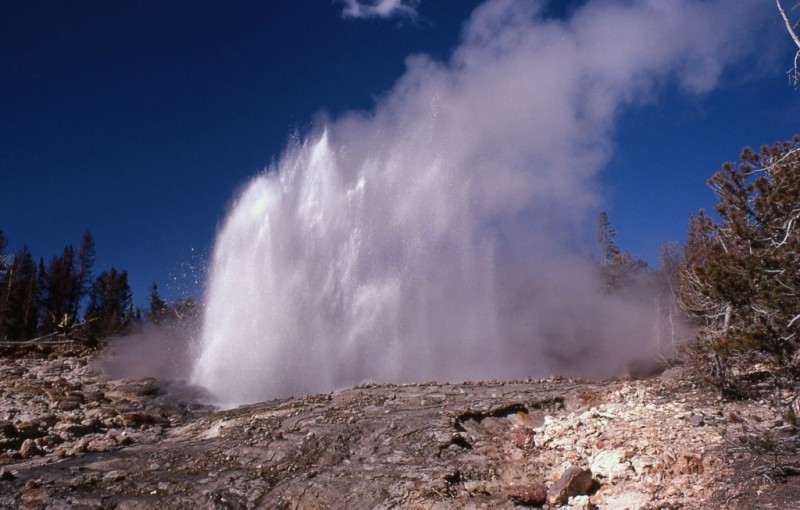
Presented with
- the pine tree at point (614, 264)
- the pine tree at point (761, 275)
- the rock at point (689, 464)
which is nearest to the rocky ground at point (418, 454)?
the rock at point (689, 464)

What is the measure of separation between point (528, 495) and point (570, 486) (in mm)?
490

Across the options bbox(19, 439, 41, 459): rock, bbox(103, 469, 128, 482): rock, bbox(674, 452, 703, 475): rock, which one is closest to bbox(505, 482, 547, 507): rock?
bbox(674, 452, 703, 475): rock

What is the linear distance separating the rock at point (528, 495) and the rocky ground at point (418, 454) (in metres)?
0.02

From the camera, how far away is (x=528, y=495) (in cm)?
612

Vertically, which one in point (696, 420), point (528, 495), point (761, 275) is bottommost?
point (528, 495)

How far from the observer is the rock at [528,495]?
6051 millimetres

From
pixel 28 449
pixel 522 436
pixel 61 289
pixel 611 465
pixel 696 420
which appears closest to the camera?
pixel 611 465

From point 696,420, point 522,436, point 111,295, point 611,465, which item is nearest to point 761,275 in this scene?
point 696,420

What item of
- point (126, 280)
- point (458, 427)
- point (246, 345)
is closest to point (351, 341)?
point (246, 345)

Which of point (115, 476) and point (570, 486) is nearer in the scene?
point (570, 486)

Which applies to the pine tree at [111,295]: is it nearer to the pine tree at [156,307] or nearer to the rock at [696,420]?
the pine tree at [156,307]

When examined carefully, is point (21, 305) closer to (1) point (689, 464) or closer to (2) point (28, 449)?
(2) point (28, 449)

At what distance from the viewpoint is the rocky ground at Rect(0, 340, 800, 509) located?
19.8 ft

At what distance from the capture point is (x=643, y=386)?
1048 centimetres
